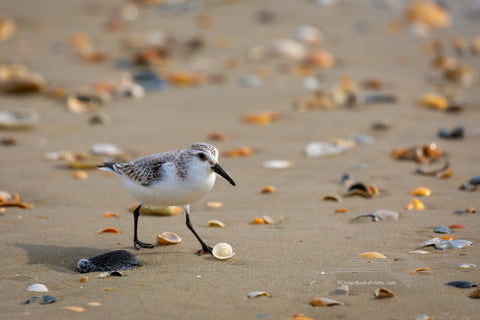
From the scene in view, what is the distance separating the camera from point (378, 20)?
513 inches

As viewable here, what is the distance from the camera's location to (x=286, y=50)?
1137 cm

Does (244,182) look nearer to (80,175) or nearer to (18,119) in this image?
(80,175)

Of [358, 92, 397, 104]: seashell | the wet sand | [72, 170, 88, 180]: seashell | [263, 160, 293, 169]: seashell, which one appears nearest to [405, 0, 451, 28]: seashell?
the wet sand

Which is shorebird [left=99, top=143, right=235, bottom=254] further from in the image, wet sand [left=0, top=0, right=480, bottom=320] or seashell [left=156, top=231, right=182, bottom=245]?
wet sand [left=0, top=0, right=480, bottom=320]

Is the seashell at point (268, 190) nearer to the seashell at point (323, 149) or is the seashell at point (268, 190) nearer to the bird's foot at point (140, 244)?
the seashell at point (323, 149)

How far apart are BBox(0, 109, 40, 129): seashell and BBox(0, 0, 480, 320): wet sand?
0.17 meters

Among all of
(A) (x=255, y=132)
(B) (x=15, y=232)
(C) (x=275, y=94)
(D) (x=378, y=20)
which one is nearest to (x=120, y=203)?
(B) (x=15, y=232)

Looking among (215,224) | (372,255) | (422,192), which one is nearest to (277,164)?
(422,192)

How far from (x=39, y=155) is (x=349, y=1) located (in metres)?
8.48

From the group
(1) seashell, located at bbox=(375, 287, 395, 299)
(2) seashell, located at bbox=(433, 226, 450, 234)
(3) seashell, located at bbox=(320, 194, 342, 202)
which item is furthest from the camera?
(3) seashell, located at bbox=(320, 194, 342, 202)

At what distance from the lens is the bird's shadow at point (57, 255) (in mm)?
4660

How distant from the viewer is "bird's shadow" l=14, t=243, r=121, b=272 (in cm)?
466

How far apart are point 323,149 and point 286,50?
422 centimetres

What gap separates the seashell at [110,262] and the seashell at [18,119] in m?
4.35
